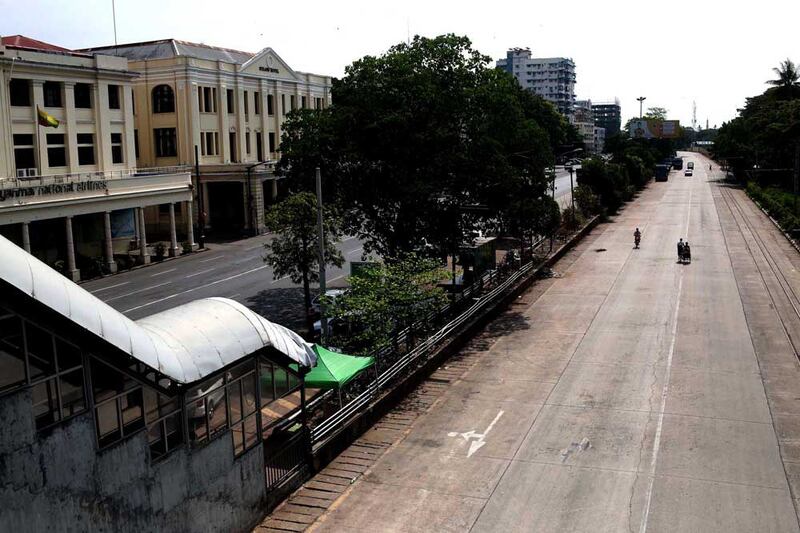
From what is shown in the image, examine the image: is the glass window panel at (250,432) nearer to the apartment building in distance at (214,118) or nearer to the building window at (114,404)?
the building window at (114,404)

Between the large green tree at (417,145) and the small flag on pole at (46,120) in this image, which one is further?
the small flag on pole at (46,120)

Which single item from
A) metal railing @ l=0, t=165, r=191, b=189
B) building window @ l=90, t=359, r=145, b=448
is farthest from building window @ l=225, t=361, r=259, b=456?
metal railing @ l=0, t=165, r=191, b=189

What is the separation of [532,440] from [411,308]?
697 centimetres

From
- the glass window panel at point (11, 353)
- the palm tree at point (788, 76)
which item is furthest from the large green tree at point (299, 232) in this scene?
the palm tree at point (788, 76)

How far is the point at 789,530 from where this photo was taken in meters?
15.1

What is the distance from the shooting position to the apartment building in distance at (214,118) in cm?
6419

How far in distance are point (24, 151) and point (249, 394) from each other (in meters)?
39.2

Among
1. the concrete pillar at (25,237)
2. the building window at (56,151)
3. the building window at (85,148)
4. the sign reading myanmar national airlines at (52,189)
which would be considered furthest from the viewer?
the building window at (85,148)

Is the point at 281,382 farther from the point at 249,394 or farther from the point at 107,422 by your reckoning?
the point at 107,422

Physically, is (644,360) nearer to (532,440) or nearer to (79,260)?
(532,440)

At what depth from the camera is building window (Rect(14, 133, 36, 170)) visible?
157ft

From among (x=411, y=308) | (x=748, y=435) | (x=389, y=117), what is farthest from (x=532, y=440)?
(x=389, y=117)

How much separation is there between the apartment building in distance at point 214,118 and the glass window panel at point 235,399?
45103 millimetres

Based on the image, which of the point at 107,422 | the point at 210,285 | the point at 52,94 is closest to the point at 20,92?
the point at 52,94
